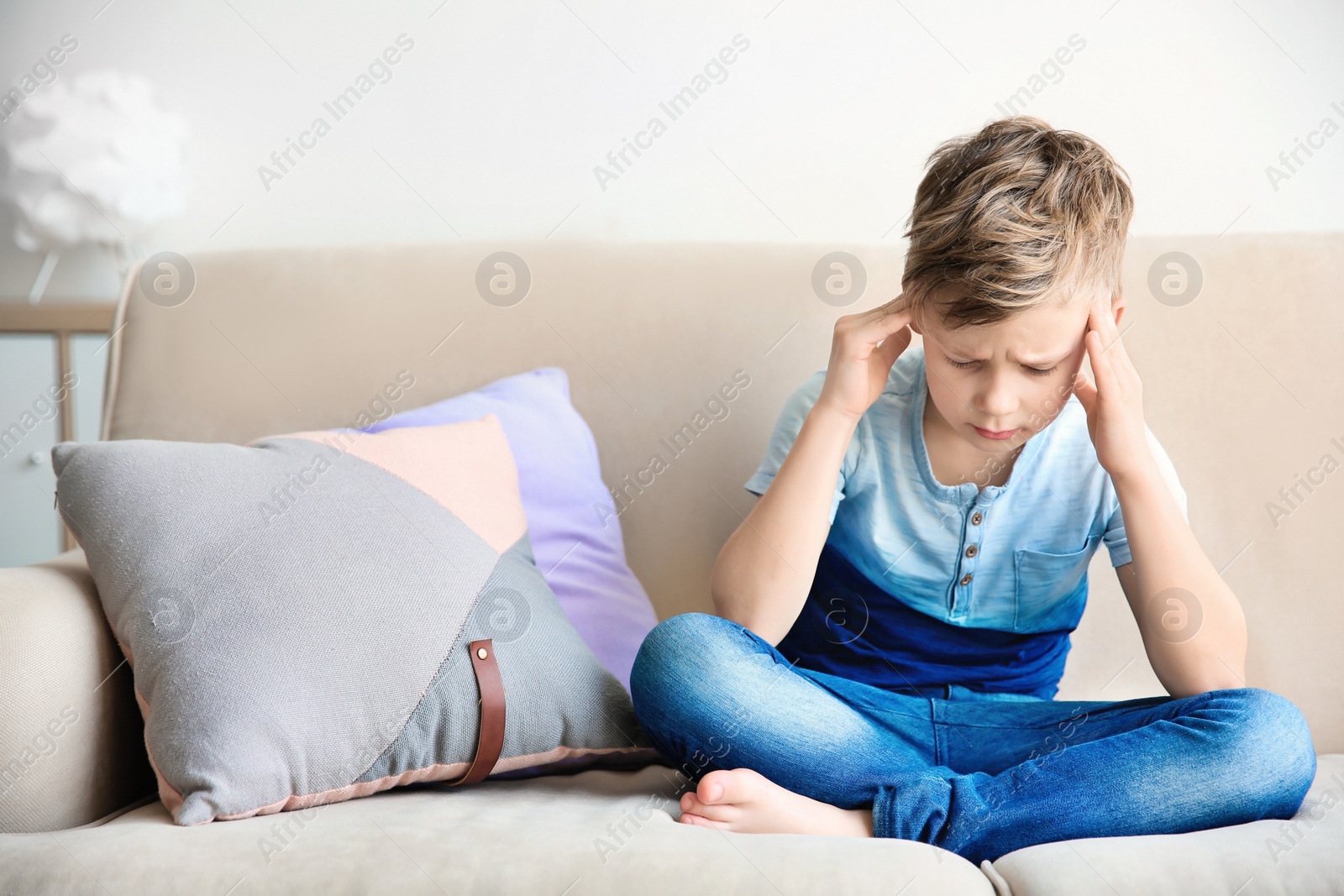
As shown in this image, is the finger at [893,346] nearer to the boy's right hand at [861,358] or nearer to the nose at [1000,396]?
the boy's right hand at [861,358]

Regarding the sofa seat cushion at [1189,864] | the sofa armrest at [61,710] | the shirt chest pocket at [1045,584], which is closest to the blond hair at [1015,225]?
the shirt chest pocket at [1045,584]

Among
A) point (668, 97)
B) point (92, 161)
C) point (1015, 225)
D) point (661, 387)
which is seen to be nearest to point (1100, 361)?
point (1015, 225)

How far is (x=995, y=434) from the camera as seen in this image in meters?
0.89

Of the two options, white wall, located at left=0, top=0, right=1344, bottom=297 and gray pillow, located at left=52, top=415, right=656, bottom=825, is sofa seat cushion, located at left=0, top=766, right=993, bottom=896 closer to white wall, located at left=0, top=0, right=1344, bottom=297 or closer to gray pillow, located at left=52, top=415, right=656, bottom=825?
gray pillow, located at left=52, top=415, right=656, bottom=825

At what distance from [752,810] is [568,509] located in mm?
443

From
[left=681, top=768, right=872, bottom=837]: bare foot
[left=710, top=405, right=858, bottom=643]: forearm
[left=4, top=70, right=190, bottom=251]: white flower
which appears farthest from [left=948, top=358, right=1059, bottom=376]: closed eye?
[left=4, top=70, right=190, bottom=251]: white flower

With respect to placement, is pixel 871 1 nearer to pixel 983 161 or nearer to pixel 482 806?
pixel 983 161

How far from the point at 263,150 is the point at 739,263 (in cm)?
88

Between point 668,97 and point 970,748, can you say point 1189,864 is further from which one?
point 668,97

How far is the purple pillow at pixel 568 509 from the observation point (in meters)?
1.04

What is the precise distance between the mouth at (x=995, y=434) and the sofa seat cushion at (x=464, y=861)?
381 millimetres

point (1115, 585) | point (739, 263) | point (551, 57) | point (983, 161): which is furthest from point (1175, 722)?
point (551, 57)

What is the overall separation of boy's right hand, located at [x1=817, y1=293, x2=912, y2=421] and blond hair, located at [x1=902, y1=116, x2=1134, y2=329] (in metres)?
0.04

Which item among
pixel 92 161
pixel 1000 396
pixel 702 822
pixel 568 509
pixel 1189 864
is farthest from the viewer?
pixel 92 161
